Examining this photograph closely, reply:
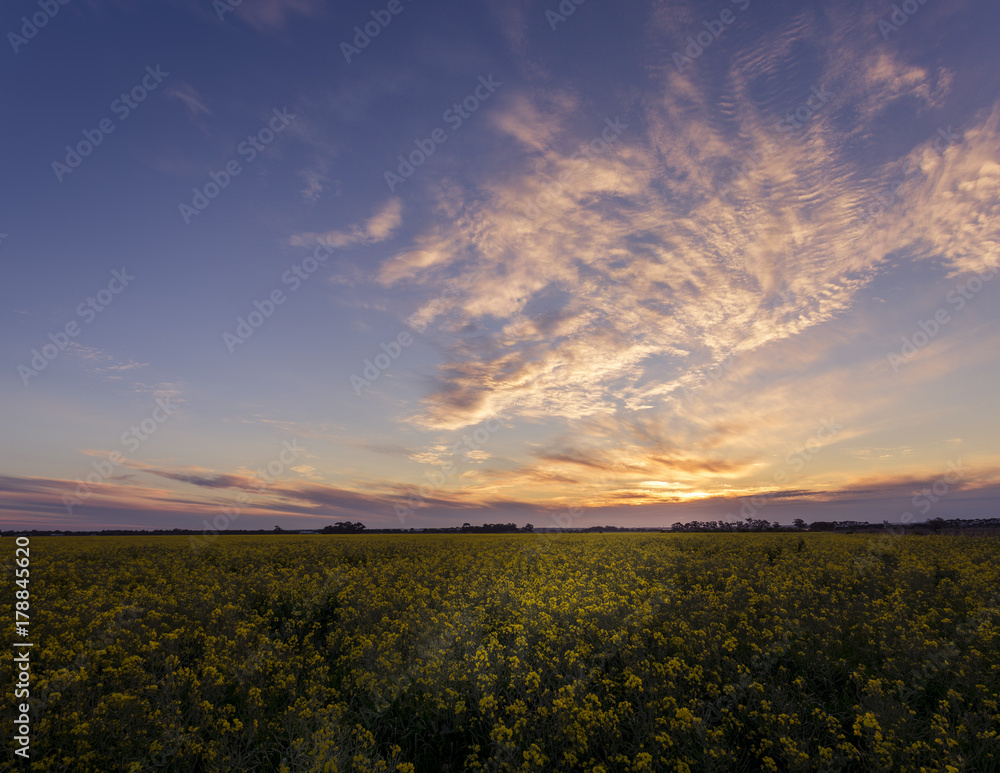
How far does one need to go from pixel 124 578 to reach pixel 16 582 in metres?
2.82

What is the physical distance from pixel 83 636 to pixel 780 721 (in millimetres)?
13316

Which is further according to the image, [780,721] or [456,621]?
[456,621]

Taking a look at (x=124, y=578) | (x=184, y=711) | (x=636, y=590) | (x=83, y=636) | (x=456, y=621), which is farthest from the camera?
(x=124, y=578)

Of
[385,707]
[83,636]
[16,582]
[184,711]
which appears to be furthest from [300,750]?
[16,582]

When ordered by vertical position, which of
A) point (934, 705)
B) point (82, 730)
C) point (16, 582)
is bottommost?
point (934, 705)

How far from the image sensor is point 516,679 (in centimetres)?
827

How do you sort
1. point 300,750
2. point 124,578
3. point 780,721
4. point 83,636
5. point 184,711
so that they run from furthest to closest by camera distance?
1. point 124,578
2. point 83,636
3. point 184,711
4. point 780,721
5. point 300,750

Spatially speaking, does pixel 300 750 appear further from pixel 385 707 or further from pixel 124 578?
pixel 124 578

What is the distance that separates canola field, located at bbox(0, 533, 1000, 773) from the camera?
657cm

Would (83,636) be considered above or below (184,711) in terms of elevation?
above

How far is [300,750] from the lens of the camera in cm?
639

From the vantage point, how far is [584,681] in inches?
311

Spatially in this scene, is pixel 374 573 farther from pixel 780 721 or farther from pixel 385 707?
pixel 780 721

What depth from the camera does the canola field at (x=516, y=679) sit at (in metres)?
6.57
